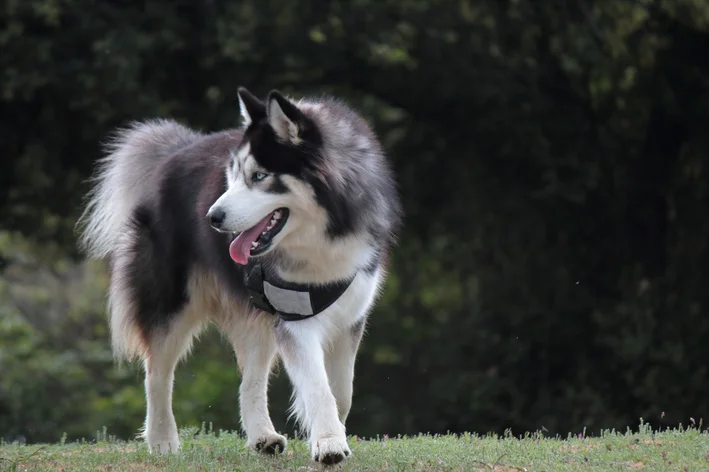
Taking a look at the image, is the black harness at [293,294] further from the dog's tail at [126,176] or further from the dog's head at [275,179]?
the dog's tail at [126,176]

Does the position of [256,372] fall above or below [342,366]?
below

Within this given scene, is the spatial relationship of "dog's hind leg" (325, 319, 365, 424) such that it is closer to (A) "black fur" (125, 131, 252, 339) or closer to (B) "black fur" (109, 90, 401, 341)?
(B) "black fur" (109, 90, 401, 341)

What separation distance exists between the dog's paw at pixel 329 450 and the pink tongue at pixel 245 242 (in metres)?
1.02

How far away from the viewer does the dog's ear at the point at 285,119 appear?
20.4ft

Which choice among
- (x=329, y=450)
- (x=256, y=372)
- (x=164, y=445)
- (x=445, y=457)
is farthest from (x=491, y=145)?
(x=329, y=450)

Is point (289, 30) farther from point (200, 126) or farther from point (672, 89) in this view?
point (672, 89)

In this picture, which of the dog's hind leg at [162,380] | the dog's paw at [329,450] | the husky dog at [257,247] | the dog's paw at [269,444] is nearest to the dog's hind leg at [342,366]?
the husky dog at [257,247]

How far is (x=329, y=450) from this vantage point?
19.8ft

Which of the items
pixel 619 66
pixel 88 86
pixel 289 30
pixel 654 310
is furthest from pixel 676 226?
pixel 88 86

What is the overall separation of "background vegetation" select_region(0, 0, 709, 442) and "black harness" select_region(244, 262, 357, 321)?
6653 millimetres

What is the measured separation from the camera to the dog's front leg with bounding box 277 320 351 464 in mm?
6070

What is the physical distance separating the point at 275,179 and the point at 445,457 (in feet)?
5.70

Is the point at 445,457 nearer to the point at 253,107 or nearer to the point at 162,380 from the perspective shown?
the point at 162,380

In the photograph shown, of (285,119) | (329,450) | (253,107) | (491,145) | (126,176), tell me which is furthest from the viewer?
(491,145)
